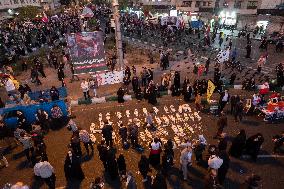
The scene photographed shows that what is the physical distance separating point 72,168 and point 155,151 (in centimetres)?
401

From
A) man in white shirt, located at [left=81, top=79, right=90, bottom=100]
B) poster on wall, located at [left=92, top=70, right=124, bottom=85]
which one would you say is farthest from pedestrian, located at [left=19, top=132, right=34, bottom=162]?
poster on wall, located at [left=92, top=70, right=124, bottom=85]

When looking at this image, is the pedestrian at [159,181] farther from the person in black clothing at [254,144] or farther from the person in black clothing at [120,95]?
the person in black clothing at [120,95]

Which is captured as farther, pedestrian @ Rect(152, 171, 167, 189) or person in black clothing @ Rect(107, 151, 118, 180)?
person in black clothing @ Rect(107, 151, 118, 180)

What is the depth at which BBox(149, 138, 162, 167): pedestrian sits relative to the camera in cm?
1392

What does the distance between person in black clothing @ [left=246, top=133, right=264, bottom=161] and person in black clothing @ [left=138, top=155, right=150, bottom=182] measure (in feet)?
17.9

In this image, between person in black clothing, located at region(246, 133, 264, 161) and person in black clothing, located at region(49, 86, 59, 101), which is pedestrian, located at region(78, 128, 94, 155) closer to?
person in black clothing, located at region(49, 86, 59, 101)

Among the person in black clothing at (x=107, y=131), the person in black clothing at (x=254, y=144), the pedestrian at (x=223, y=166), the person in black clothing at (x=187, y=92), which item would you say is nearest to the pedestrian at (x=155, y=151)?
the person in black clothing at (x=107, y=131)

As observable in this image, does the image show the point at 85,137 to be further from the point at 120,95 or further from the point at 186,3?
the point at 186,3

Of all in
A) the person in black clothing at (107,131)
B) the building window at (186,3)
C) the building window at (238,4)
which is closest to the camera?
the person in black clothing at (107,131)

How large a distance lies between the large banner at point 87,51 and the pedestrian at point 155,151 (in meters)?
→ 11.4

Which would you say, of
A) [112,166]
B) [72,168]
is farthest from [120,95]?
[72,168]

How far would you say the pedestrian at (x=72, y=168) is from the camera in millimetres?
13242

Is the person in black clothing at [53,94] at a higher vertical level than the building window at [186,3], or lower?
lower

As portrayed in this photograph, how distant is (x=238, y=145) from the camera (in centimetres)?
1480
